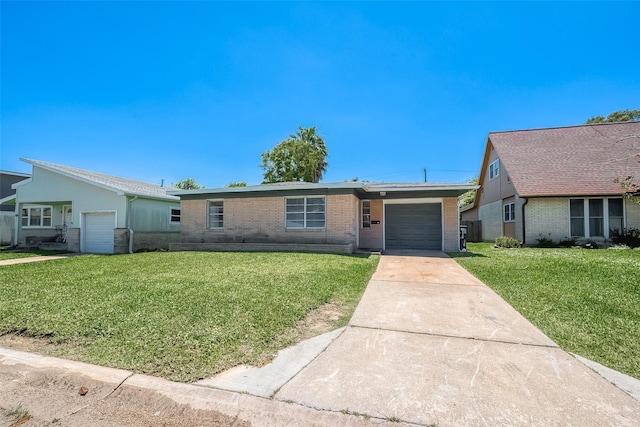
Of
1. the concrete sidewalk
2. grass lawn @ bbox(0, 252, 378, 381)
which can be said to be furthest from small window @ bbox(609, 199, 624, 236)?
the concrete sidewalk

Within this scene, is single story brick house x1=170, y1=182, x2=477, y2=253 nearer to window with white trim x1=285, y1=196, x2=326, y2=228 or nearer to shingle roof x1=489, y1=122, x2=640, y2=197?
window with white trim x1=285, y1=196, x2=326, y2=228

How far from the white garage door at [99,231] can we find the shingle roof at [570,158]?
2031 cm

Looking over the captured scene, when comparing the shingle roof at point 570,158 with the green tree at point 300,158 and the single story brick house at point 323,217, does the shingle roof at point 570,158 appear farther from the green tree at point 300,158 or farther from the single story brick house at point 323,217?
the green tree at point 300,158

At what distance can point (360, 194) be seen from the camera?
13578 mm

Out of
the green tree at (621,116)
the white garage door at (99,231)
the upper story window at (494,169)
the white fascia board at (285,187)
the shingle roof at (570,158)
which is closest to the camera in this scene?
the white fascia board at (285,187)

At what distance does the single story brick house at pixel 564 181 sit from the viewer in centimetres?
Answer: 1359

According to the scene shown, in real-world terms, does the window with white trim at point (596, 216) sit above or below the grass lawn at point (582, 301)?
above

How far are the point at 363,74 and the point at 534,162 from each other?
34.9 ft

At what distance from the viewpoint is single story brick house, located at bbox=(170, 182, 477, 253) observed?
12.4 metres

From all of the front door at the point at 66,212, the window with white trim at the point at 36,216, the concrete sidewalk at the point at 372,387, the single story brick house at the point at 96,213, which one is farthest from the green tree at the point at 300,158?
the concrete sidewalk at the point at 372,387

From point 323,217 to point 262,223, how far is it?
9.45ft

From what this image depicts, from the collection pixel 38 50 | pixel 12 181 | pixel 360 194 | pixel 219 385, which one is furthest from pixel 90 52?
pixel 12 181

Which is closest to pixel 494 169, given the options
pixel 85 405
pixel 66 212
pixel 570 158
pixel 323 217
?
pixel 570 158

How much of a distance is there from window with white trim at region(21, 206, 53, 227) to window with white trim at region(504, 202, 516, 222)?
87.5ft
